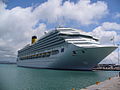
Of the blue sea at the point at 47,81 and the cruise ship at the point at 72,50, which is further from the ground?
the cruise ship at the point at 72,50

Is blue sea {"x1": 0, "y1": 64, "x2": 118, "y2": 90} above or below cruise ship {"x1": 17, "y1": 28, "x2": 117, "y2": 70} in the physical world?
below

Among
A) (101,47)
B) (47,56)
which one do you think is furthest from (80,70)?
(47,56)

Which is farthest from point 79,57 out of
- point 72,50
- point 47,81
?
point 47,81

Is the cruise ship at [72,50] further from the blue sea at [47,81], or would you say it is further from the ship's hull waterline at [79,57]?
the blue sea at [47,81]

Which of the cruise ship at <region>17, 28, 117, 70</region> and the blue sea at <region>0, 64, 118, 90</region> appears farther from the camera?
the cruise ship at <region>17, 28, 117, 70</region>

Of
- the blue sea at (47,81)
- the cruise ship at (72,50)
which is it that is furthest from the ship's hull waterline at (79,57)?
the blue sea at (47,81)

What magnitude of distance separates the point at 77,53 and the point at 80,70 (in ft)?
23.2

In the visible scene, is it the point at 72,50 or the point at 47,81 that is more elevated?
the point at 72,50

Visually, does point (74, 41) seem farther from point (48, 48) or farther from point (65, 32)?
point (48, 48)

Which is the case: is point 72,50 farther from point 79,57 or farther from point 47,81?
point 47,81

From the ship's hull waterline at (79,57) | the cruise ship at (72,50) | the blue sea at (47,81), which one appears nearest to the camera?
the blue sea at (47,81)

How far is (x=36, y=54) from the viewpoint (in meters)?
67.4

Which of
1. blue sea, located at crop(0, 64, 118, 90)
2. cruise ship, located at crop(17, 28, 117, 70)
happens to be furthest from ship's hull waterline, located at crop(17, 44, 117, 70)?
blue sea, located at crop(0, 64, 118, 90)

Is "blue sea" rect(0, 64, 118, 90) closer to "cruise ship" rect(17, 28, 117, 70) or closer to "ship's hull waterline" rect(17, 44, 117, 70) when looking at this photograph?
"ship's hull waterline" rect(17, 44, 117, 70)
